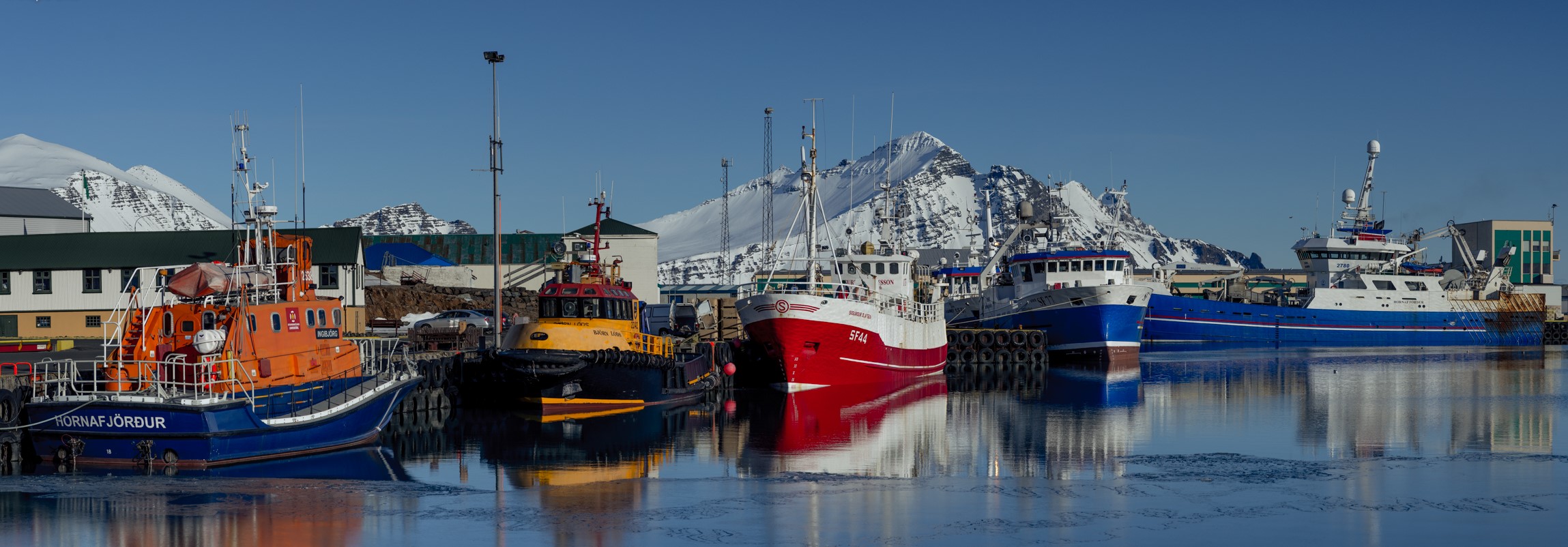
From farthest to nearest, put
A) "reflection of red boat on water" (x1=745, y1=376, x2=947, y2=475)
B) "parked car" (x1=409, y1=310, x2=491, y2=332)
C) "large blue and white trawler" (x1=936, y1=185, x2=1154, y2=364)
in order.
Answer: "large blue and white trawler" (x1=936, y1=185, x2=1154, y2=364) < "parked car" (x1=409, y1=310, x2=491, y2=332) < "reflection of red boat on water" (x1=745, y1=376, x2=947, y2=475)

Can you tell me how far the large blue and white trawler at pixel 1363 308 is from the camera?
72125mm

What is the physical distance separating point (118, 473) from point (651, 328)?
30404 millimetres

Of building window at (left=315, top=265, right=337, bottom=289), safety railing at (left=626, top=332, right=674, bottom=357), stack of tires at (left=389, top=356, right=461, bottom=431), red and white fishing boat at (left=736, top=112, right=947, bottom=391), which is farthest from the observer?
building window at (left=315, top=265, right=337, bottom=289)

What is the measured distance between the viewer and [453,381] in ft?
113

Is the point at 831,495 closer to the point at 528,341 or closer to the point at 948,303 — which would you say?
the point at 528,341

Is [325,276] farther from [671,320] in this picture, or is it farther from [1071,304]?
[1071,304]

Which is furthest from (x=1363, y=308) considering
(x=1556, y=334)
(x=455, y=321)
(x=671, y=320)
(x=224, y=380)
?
(x=224, y=380)

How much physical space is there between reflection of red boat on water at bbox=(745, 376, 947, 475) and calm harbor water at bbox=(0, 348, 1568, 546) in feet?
0.44

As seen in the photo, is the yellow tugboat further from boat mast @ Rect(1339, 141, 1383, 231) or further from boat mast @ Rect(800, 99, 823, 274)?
boat mast @ Rect(1339, 141, 1383, 231)

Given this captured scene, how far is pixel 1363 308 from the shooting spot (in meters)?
73.4

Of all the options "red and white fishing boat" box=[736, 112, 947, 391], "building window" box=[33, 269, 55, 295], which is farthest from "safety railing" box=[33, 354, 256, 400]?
"building window" box=[33, 269, 55, 295]

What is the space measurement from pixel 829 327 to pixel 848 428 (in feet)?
28.6

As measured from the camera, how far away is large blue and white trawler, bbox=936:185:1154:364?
186 feet

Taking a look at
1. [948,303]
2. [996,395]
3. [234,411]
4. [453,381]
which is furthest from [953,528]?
[948,303]
